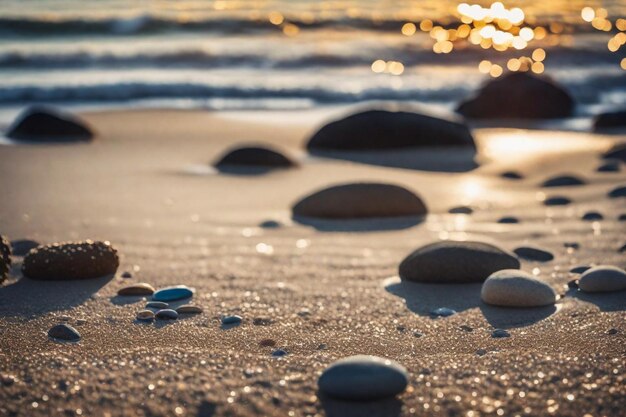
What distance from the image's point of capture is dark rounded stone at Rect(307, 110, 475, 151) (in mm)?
7082

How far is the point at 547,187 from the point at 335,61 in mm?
9422

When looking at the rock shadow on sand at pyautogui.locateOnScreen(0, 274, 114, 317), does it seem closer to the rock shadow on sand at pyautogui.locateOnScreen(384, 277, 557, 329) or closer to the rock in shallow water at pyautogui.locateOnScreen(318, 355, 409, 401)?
the rock shadow on sand at pyautogui.locateOnScreen(384, 277, 557, 329)

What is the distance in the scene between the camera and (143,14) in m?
18.5

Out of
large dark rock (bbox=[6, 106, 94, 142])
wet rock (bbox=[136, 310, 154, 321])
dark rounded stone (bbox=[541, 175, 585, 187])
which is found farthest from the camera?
large dark rock (bbox=[6, 106, 94, 142])

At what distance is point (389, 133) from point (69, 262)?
4.18 meters

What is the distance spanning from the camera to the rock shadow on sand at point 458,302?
114 inches

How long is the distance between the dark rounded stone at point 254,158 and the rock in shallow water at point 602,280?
3.13 metres

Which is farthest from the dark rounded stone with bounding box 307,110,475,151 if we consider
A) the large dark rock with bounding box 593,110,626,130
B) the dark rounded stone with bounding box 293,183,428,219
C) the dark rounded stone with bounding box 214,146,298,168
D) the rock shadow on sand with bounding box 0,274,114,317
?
the rock shadow on sand with bounding box 0,274,114,317

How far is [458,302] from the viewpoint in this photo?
313cm

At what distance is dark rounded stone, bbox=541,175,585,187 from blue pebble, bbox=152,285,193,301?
2836 mm

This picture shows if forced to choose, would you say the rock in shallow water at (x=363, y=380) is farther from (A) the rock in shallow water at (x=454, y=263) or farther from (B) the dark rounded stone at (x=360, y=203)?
(B) the dark rounded stone at (x=360, y=203)

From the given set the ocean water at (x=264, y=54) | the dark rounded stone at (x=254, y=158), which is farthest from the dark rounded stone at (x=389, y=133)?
the ocean water at (x=264, y=54)

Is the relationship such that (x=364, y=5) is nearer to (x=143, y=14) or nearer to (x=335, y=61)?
(x=143, y=14)

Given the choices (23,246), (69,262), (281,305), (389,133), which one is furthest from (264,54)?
(281,305)
